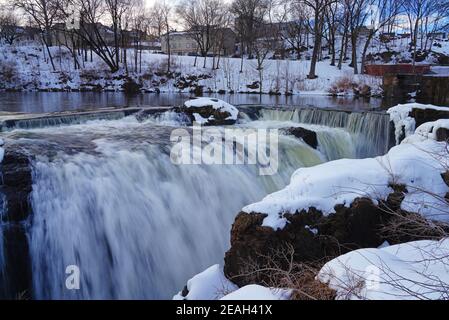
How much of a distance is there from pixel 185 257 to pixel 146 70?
38.1 meters

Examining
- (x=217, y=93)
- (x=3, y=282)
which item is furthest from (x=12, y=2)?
(x=3, y=282)

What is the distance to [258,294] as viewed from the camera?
12.4ft

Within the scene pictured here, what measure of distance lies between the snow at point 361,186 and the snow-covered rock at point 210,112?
8440 millimetres

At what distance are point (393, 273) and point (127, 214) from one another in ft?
16.0

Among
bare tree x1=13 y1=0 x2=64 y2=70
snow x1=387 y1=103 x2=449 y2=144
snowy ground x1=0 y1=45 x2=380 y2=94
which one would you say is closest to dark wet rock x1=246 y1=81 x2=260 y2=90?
snowy ground x1=0 y1=45 x2=380 y2=94

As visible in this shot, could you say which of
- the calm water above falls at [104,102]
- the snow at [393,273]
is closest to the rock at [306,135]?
the snow at [393,273]

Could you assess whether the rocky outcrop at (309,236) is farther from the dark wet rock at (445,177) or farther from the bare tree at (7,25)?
the bare tree at (7,25)

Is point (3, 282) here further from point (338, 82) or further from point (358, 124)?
point (338, 82)

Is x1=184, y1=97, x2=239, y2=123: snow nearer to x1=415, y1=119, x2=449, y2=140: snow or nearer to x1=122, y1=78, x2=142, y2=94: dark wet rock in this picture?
x1=415, y1=119, x2=449, y2=140: snow

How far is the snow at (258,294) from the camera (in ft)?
12.2

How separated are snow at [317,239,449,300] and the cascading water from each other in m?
3.41

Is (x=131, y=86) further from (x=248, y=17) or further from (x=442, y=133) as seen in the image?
(x=442, y=133)

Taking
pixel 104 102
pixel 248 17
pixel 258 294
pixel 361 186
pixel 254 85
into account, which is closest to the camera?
pixel 258 294

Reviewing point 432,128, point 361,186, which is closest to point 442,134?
point 432,128
